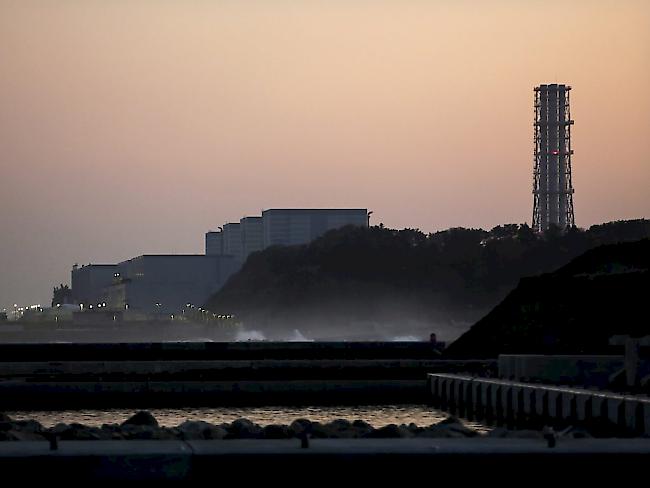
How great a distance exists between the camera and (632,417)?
3412 centimetres

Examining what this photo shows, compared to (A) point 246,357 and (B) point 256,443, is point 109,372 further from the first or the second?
(B) point 256,443

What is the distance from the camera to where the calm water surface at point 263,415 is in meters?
54.1

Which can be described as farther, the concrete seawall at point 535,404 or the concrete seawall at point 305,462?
the concrete seawall at point 535,404

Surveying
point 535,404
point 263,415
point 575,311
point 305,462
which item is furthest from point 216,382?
point 305,462

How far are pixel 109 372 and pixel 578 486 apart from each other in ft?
170

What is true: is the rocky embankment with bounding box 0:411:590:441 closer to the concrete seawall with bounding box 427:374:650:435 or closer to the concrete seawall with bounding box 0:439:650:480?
the concrete seawall with bounding box 0:439:650:480

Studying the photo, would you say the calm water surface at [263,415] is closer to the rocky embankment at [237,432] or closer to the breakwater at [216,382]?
the breakwater at [216,382]

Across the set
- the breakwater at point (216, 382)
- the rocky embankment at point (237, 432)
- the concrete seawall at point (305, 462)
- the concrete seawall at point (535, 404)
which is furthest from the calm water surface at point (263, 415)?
the concrete seawall at point (305, 462)

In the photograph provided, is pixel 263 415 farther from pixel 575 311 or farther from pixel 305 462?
pixel 305 462

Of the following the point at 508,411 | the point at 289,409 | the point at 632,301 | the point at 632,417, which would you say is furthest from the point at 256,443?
the point at 632,301

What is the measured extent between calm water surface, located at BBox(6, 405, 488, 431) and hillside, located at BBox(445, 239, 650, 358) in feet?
31.1

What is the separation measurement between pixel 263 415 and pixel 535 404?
54.7 ft

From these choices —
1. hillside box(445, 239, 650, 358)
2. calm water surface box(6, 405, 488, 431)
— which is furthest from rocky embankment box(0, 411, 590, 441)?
hillside box(445, 239, 650, 358)

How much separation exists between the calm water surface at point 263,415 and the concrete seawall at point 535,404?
3.84 ft
